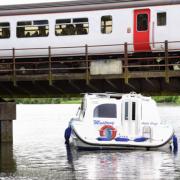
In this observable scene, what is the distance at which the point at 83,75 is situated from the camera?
32750 mm

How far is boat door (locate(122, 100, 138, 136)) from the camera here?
32.4 meters

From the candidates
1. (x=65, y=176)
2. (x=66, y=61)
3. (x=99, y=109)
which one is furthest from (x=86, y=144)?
(x=65, y=176)

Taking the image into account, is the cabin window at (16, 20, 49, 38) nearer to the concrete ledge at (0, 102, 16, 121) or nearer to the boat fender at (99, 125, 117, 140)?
the concrete ledge at (0, 102, 16, 121)

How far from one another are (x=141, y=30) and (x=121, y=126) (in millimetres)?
5010

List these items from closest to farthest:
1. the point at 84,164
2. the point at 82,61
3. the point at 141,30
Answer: the point at 84,164 < the point at 82,61 < the point at 141,30

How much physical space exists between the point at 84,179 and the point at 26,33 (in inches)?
539

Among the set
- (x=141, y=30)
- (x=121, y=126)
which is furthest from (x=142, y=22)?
(x=121, y=126)

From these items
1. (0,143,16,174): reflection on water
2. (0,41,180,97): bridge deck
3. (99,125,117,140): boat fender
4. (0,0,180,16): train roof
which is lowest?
(0,143,16,174): reflection on water

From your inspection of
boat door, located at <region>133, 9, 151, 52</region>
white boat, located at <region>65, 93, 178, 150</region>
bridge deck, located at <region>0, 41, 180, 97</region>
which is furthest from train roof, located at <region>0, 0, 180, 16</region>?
white boat, located at <region>65, 93, 178, 150</region>

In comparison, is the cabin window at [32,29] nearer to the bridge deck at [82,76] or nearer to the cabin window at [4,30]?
the cabin window at [4,30]

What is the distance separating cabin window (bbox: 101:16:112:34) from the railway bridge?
1.16m

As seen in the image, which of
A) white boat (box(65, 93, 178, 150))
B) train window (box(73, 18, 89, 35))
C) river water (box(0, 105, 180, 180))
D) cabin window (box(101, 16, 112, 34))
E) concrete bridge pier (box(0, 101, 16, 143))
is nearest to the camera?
river water (box(0, 105, 180, 180))

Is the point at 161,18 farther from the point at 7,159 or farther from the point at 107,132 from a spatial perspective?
the point at 7,159

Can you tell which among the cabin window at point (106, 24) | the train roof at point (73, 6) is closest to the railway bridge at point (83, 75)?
the cabin window at point (106, 24)
